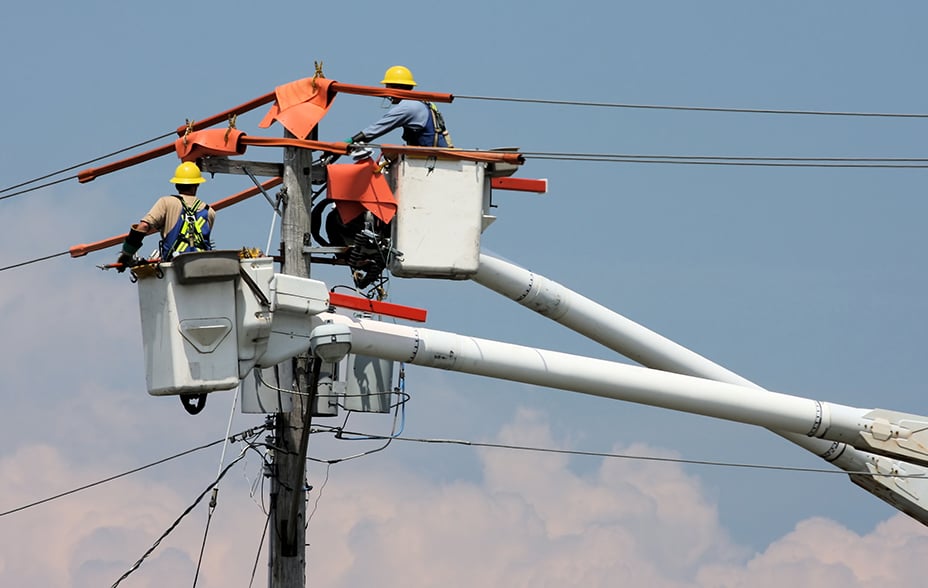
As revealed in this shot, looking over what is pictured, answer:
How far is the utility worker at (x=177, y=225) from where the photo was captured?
59.4ft

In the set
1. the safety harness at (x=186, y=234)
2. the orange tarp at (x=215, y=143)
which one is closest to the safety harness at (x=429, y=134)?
the orange tarp at (x=215, y=143)

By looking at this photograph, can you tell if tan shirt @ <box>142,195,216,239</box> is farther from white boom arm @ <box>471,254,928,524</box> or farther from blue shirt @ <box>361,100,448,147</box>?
white boom arm @ <box>471,254,928,524</box>

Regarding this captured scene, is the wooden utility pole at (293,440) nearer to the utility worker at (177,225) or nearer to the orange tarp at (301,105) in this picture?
the orange tarp at (301,105)

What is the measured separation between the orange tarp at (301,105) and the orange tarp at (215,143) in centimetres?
43

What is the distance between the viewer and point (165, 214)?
18.2 metres

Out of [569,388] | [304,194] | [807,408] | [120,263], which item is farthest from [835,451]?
[120,263]

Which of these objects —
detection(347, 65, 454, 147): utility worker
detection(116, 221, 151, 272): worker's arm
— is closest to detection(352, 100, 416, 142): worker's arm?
detection(347, 65, 454, 147): utility worker

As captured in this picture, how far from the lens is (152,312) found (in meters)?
Result: 17.8

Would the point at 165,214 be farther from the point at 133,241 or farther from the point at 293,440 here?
the point at 293,440

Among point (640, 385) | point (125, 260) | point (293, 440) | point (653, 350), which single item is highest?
point (125, 260)

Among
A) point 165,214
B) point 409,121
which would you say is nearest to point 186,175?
point 165,214

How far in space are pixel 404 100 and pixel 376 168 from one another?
933mm

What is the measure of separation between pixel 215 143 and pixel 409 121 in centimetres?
193

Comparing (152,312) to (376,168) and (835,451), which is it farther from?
(835,451)
